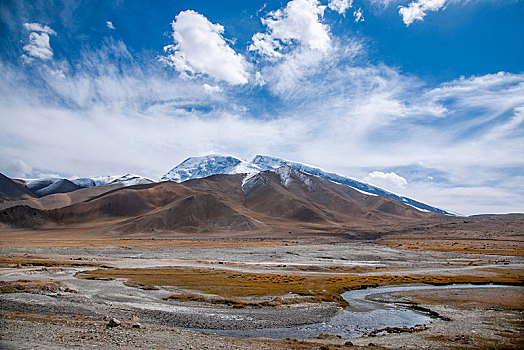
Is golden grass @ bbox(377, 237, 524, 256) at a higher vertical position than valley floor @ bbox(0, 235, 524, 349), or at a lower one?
higher

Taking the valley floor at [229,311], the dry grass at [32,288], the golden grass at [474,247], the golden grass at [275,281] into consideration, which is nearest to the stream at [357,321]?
the valley floor at [229,311]

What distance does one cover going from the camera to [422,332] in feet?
85.9

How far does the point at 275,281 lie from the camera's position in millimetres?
49844

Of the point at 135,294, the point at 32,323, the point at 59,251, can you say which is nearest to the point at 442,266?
the point at 135,294

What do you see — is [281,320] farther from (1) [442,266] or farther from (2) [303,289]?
(1) [442,266]

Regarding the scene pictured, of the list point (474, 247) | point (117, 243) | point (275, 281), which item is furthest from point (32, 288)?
point (474, 247)

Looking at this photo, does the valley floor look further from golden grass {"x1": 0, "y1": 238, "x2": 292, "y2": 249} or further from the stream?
golden grass {"x1": 0, "y1": 238, "x2": 292, "y2": 249}

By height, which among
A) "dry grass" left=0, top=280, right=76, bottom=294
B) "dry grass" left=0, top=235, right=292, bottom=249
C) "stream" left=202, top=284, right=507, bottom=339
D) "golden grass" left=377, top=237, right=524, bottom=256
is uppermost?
"golden grass" left=377, top=237, right=524, bottom=256


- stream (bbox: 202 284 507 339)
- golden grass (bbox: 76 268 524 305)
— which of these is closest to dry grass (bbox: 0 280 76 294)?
golden grass (bbox: 76 268 524 305)

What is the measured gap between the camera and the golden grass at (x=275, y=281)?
4069cm

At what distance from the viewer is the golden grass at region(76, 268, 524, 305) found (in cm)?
4069

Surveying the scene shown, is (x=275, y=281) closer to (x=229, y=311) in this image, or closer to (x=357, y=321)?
(x=229, y=311)

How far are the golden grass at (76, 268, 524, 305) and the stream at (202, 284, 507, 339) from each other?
278cm

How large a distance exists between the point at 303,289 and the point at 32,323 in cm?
2853
